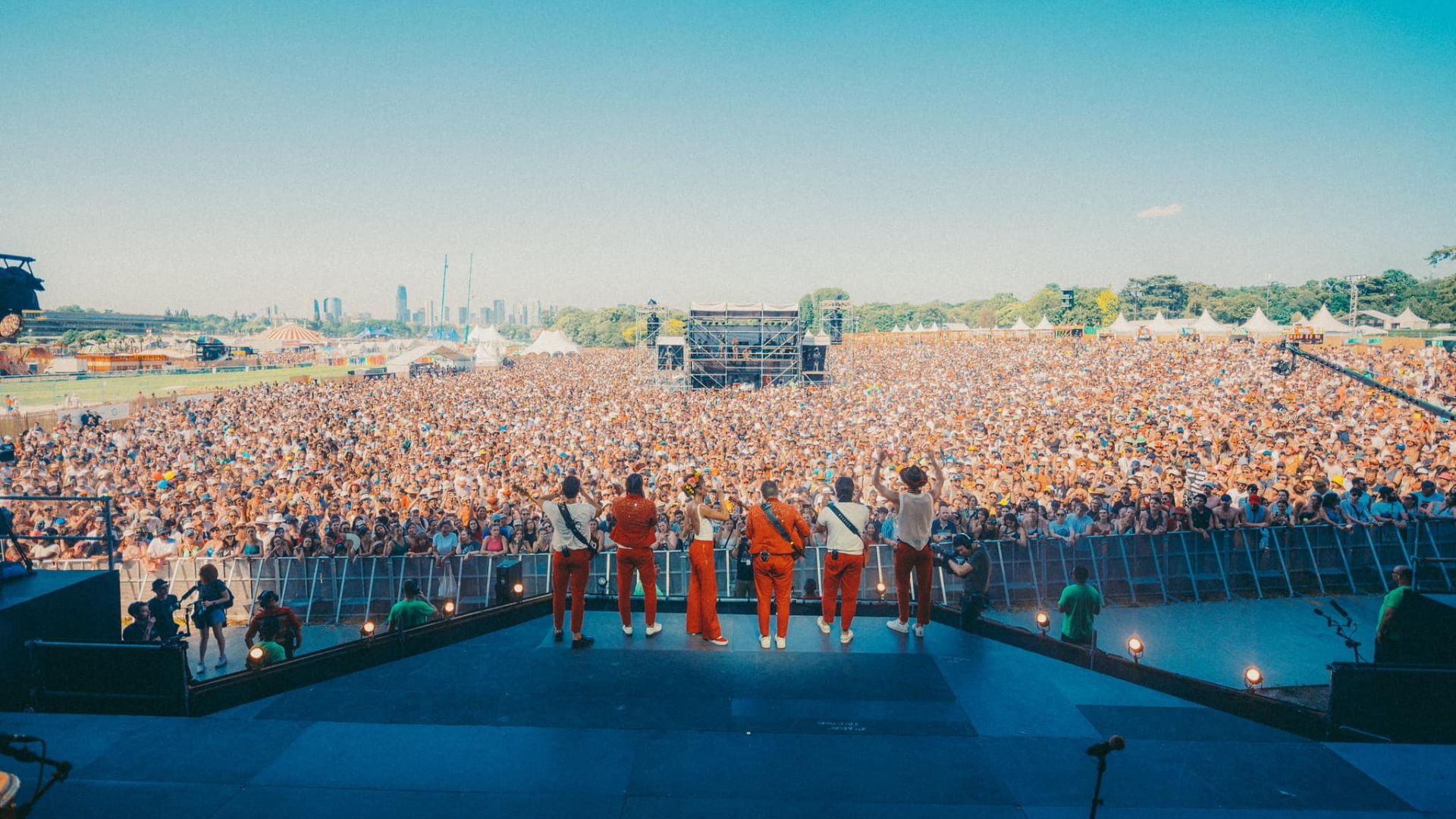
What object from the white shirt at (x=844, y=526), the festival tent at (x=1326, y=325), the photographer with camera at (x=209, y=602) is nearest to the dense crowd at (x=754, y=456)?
the white shirt at (x=844, y=526)

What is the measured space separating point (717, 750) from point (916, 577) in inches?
91.1

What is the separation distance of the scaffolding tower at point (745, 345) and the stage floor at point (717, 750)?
102ft

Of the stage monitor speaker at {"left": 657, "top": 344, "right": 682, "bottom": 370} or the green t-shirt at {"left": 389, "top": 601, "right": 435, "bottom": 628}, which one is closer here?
the green t-shirt at {"left": 389, "top": 601, "right": 435, "bottom": 628}

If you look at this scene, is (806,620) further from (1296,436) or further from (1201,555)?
(1296,436)

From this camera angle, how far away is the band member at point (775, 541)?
5.12 m

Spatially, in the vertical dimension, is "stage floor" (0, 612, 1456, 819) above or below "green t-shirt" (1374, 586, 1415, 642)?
below

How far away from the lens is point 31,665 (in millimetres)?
4305

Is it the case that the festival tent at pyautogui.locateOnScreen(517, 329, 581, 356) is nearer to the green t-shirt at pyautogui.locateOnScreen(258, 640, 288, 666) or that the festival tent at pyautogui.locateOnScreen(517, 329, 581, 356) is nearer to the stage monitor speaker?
the stage monitor speaker

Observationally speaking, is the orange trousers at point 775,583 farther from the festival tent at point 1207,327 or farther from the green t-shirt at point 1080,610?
the festival tent at point 1207,327

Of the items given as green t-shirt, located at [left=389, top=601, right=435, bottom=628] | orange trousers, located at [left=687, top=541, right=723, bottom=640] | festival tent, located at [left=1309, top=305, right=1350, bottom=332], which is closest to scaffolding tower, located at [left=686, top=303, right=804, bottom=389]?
green t-shirt, located at [left=389, top=601, right=435, bottom=628]

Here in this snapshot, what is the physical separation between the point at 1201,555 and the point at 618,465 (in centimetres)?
1022

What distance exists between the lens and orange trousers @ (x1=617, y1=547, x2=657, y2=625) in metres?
5.30

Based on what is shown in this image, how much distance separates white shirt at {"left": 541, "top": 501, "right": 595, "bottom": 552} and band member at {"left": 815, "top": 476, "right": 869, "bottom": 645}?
171 centimetres

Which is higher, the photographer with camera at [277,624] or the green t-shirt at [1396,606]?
the green t-shirt at [1396,606]
